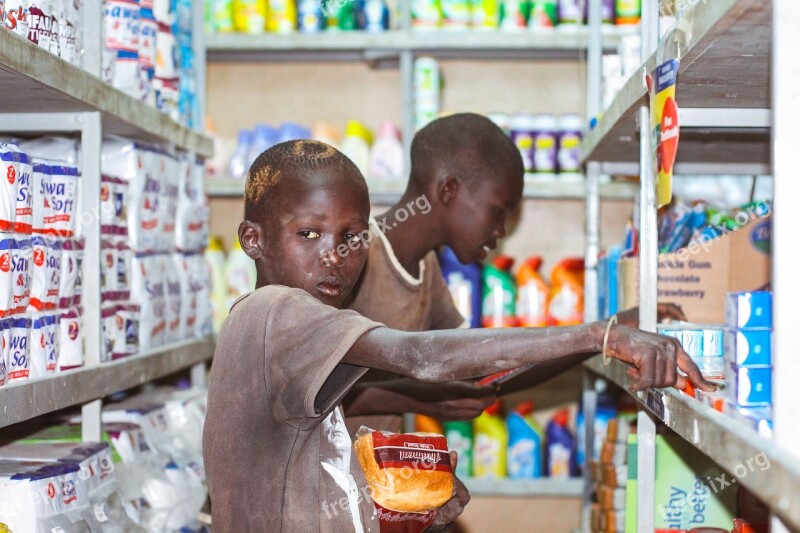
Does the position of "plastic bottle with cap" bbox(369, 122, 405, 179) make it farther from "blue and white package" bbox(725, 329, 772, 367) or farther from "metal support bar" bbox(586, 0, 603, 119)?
"blue and white package" bbox(725, 329, 772, 367)

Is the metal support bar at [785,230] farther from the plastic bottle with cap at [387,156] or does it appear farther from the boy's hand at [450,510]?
the plastic bottle with cap at [387,156]

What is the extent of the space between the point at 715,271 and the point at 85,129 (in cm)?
150

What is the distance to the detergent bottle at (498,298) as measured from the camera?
365cm

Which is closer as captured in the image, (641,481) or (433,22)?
(641,481)

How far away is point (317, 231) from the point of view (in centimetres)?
156

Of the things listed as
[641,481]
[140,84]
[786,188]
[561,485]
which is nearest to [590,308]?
[561,485]

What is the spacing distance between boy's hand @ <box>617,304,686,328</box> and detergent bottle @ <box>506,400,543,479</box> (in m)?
1.65

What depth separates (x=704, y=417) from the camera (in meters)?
1.22

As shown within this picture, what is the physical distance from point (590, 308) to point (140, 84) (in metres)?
1.53

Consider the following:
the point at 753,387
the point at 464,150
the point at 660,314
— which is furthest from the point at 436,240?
the point at 753,387

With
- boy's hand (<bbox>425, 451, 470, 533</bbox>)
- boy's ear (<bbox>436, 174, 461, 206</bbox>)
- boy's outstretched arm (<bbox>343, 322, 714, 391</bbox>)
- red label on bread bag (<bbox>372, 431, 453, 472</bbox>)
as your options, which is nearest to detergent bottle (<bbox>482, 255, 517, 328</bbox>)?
boy's ear (<bbox>436, 174, 461, 206</bbox>)

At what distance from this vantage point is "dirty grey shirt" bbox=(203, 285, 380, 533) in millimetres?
1392

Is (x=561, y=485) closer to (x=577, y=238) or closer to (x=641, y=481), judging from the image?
(x=577, y=238)

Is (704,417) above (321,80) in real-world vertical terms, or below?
below
